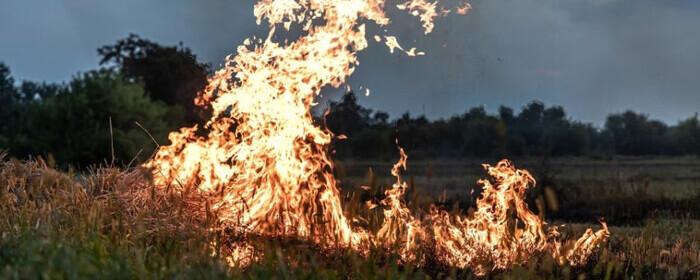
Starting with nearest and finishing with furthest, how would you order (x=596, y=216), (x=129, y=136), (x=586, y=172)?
1. (x=596, y=216)
2. (x=586, y=172)
3. (x=129, y=136)

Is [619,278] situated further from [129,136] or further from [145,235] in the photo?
[129,136]

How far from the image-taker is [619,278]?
10867 millimetres

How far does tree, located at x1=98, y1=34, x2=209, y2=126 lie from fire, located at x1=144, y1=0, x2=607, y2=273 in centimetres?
3160

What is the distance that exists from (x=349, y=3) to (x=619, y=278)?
4762 millimetres

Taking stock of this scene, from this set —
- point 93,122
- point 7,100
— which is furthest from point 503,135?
point 7,100

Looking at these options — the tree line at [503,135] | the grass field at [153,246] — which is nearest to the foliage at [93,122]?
the tree line at [503,135]

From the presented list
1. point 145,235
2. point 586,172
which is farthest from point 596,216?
point 145,235

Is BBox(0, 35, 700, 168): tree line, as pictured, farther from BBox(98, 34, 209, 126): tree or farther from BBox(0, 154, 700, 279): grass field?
BBox(0, 154, 700, 279): grass field

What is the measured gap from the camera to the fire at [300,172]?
1074cm

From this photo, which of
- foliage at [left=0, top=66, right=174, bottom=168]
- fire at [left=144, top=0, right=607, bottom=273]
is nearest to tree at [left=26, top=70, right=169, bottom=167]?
foliage at [left=0, top=66, right=174, bottom=168]

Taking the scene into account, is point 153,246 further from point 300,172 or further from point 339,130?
point 339,130

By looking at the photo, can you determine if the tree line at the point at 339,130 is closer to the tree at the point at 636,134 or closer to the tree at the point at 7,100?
the tree at the point at 636,134

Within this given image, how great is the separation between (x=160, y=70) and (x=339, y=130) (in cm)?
1290

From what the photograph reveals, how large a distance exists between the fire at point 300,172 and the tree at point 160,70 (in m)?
31.6
